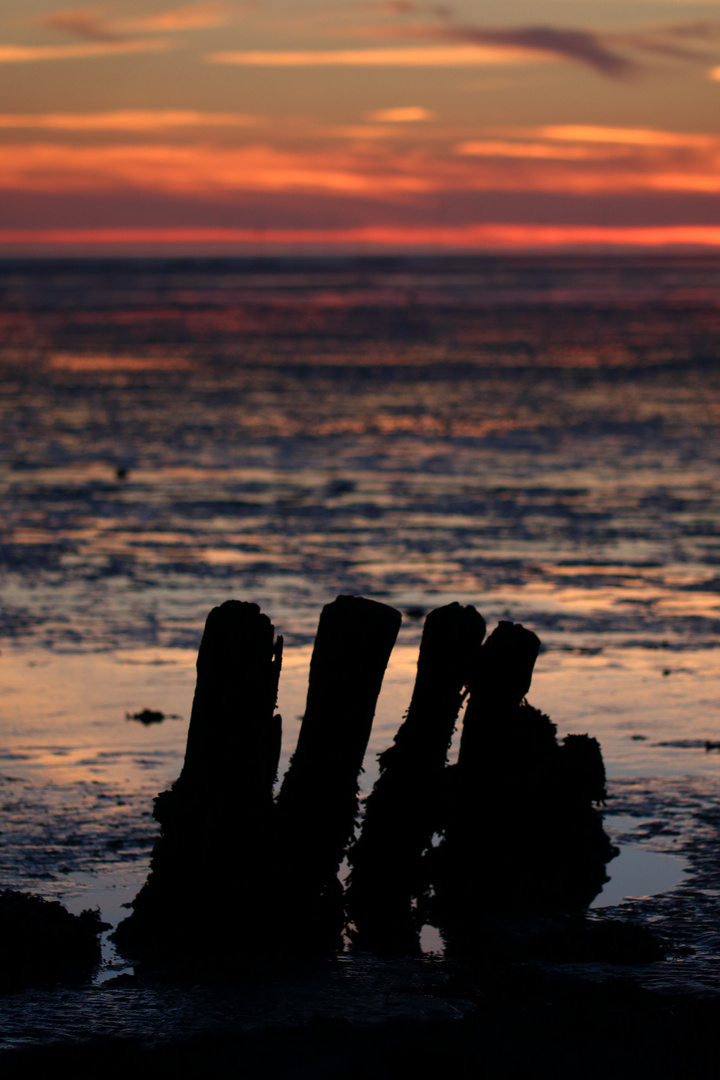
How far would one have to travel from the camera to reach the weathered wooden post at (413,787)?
759 centimetres

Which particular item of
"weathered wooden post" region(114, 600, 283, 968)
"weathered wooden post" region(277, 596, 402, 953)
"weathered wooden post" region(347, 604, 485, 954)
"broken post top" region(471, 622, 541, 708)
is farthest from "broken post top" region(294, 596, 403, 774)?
"broken post top" region(471, 622, 541, 708)

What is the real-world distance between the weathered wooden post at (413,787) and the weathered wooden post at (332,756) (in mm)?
289

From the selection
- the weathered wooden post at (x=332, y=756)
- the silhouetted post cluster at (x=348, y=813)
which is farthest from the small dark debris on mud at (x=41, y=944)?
the weathered wooden post at (x=332, y=756)

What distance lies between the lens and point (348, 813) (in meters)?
7.39

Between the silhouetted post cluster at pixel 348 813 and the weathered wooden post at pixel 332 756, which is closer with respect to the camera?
the silhouetted post cluster at pixel 348 813

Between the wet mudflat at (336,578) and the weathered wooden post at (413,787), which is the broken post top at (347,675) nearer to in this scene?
the weathered wooden post at (413,787)

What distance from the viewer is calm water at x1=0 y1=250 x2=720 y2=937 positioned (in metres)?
9.91

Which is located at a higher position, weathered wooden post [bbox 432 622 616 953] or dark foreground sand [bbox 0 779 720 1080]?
weathered wooden post [bbox 432 622 616 953]

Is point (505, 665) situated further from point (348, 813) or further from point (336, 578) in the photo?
point (336, 578)

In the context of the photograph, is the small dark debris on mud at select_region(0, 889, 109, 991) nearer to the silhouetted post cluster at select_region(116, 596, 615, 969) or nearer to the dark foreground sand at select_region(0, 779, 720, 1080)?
the dark foreground sand at select_region(0, 779, 720, 1080)

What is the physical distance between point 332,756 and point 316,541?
9769 mm

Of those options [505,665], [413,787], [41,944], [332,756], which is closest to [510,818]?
[413,787]

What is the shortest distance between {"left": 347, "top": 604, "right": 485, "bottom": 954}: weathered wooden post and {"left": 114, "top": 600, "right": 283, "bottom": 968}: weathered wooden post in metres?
0.65

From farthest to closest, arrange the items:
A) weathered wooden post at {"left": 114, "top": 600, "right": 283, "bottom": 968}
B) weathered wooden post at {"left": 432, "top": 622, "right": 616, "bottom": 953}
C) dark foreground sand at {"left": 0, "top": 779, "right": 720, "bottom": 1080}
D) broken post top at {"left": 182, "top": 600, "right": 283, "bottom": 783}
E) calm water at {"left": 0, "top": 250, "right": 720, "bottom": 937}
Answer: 1. calm water at {"left": 0, "top": 250, "right": 720, "bottom": 937}
2. weathered wooden post at {"left": 432, "top": 622, "right": 616, "bottom": 953}
3. broken post top at {"left": 182, "top": 600, "right": 283, "bottom": 783}
4. weathered wooden post at {"left": 114, "top": 600, "right": 283, "bottom": 968}
5. dark foreground sand at {"left": 0, "top": 779, "right": 720, "bottom": 1080}
